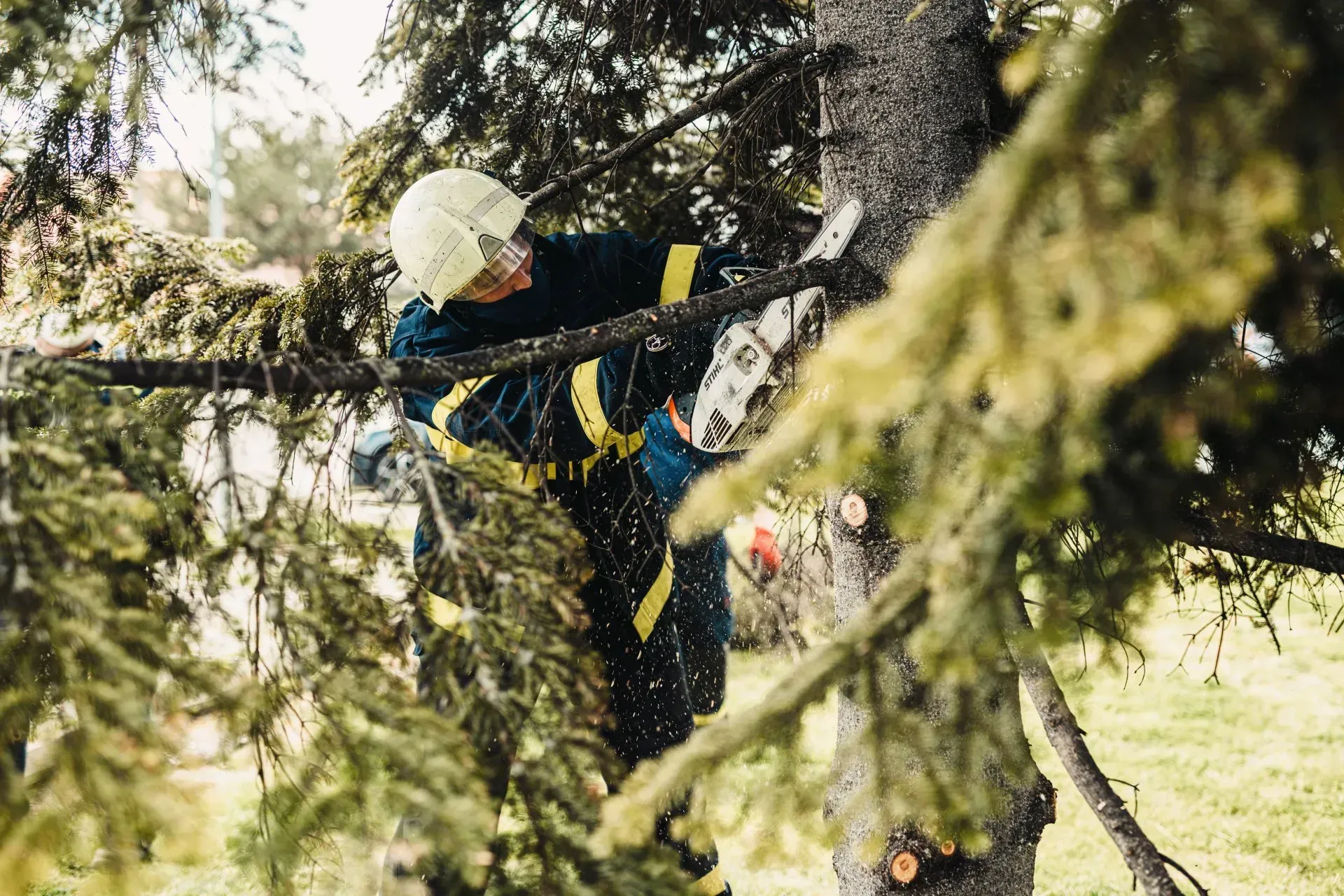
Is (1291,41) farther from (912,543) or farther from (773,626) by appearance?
(773,626)

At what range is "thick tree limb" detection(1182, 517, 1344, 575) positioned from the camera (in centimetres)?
153

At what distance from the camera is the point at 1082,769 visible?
1.48 m

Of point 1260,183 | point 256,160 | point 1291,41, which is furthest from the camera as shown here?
point 256,160

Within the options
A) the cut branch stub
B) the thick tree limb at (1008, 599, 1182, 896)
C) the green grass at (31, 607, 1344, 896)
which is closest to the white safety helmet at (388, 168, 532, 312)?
the green grass at (31, 607, 1344, 896)

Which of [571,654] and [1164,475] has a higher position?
[1164,475]

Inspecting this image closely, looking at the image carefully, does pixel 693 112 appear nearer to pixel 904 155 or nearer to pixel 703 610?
pixel 904 155

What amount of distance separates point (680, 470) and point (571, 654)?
162cm

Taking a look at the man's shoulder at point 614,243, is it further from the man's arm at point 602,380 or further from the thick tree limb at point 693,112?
the thick tree limb at point 693,112

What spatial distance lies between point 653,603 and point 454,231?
1354mm

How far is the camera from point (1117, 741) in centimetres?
481

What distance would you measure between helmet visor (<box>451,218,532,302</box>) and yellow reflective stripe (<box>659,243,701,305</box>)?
0.46 metres

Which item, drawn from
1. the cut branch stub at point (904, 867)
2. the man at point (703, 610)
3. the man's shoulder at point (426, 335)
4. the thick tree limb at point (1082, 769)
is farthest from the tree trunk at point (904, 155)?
the man's shoulder at point (426, 335)

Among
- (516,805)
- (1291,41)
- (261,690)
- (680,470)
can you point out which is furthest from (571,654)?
(680,470)

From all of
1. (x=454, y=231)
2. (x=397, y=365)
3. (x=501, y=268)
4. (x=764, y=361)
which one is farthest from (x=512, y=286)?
(x=397, y=365)
